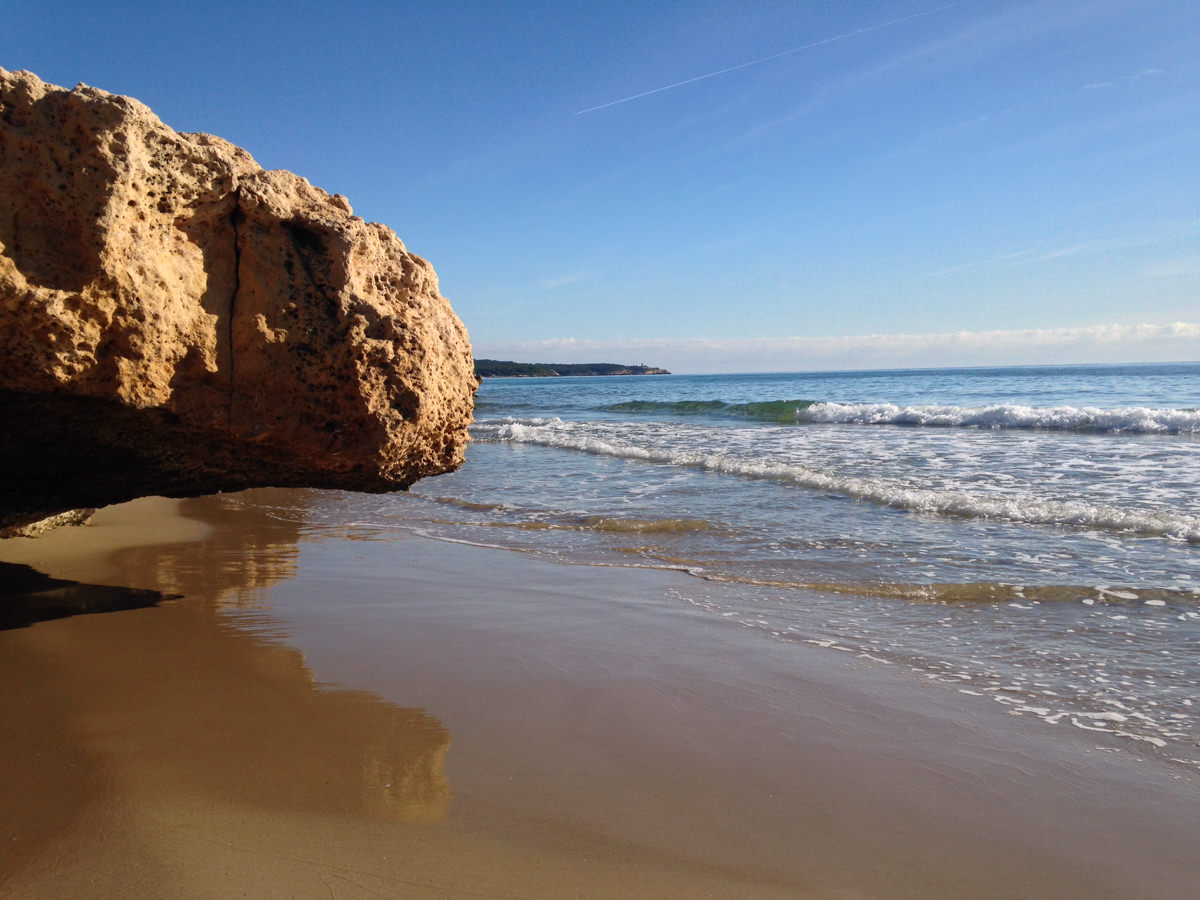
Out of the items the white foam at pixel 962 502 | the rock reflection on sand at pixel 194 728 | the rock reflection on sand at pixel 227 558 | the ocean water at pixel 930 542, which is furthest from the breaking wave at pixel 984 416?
the rock reflection on sand at pixel 194 728

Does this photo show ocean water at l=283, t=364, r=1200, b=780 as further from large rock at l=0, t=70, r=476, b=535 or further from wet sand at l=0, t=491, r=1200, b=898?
large rock at l=0, t=70, r=476, b=535

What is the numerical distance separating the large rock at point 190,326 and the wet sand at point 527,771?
0.86 metres

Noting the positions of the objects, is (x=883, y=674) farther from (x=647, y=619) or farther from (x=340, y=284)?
(x=340, y=284)

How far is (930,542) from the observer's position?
5980mm

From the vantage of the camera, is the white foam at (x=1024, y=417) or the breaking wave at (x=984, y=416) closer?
the white foam at (x=1024, y=417)

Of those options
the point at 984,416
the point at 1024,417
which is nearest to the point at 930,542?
the point at 1024,417

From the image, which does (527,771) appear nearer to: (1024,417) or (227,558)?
(227,558)

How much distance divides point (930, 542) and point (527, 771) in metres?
4.49

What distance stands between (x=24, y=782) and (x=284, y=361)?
1730mm

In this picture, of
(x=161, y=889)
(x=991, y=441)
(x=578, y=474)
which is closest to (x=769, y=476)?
(x=578, y=474)

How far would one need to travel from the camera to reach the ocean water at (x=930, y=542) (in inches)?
137

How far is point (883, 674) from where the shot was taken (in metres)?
3.42

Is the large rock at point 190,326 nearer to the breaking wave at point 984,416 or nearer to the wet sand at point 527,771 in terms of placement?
the wet sand at point 527,771

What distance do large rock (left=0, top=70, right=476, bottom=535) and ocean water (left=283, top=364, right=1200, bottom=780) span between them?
7.11 feet
